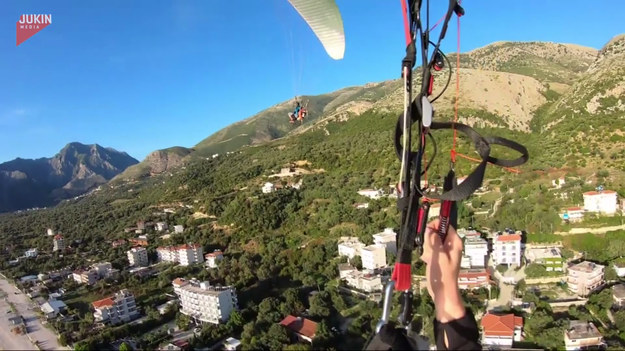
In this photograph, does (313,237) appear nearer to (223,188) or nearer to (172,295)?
(172,295)

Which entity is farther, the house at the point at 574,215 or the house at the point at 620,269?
the house at the point at 574,215

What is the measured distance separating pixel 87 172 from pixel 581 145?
5075 inches

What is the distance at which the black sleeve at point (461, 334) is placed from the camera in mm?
1220

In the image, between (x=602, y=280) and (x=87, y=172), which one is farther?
(x=87, y=172)

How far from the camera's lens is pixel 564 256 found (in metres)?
13.1

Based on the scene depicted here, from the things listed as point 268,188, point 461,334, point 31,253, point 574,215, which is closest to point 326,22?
point 461,334

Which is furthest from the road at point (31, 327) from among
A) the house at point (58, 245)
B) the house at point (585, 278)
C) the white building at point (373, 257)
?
the house at point (585, 278)

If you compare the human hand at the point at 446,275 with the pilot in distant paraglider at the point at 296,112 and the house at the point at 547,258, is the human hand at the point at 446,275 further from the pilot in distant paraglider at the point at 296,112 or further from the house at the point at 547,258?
the house at the point at 547,258

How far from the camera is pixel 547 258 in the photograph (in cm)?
1296

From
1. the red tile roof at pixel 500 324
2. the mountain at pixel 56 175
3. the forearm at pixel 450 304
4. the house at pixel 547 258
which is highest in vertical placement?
the mountain at pixel 56 175

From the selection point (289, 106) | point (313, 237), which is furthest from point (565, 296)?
point (289, 106)

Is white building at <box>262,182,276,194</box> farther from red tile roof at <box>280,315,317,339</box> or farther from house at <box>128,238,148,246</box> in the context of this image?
red tile roof at <box>280,315,317,339</box>

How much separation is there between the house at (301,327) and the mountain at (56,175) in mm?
90805

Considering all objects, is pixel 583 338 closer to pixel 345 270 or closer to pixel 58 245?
pixel 345 270
